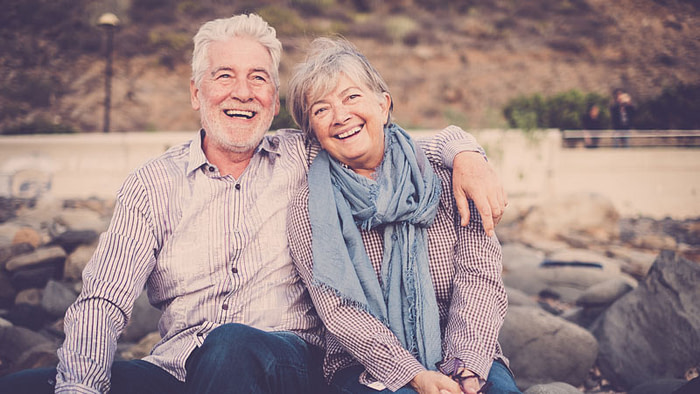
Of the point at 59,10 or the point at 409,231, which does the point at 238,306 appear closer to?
the point at 409,231

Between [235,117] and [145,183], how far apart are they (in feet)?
1.72

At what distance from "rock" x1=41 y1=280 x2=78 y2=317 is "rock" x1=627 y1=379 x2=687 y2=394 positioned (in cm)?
433

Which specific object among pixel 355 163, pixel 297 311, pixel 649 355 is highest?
pixel 355 163

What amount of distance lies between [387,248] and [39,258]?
434 cm

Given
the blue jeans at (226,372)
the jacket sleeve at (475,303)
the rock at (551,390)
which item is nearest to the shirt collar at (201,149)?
the blue jeans at (226,372)

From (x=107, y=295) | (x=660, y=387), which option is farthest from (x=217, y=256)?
(x=660, y=387)

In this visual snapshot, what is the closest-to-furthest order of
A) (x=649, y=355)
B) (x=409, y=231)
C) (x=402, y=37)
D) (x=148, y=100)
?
(x=409, y=231)
(x=649, y=355)
(x=148, y=100)
(x=402, y=37)

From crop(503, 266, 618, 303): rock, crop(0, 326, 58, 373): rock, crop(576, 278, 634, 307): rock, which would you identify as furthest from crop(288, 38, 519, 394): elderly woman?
crop(503, 266, 618, 303): rock

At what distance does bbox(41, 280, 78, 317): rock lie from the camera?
466 centimetres

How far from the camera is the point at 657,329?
3752 mm

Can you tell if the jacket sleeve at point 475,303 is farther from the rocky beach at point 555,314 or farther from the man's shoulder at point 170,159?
the man's shoulder at point 170,159

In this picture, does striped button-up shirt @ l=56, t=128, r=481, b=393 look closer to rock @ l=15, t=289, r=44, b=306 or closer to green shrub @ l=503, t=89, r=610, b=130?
rock @ l=15, t=289, r=44, b=306

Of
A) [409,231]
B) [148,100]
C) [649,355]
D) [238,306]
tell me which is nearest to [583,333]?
[649,355]

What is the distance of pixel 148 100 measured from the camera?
19.5 metres
